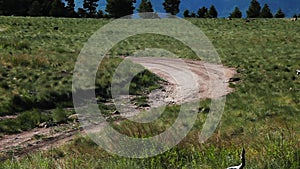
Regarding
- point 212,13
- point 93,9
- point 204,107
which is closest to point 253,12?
point 212,13

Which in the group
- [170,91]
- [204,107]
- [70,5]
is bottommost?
[204,107]

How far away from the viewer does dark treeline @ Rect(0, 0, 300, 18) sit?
6962 centimetres

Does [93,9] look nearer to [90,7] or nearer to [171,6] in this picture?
[90,7]

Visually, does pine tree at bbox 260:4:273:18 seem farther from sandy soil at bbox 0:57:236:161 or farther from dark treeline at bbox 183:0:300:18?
sandy soil at bbox 0:57:236:161

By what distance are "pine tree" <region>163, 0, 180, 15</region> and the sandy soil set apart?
62391 millimetres

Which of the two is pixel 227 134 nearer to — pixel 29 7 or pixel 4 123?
pixel 4 123

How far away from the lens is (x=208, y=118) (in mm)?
11648

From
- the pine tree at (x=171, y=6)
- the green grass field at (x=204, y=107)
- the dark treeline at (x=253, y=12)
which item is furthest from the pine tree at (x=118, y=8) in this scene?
the green grass field at (x=204, y=107)

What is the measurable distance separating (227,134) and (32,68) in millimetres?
10376

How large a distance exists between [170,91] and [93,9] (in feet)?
226

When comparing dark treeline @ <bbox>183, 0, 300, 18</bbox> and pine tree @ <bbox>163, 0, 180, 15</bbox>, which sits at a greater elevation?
pine tree @ <bbox>163, 0, 180, 15</bbox>

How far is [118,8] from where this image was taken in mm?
75562

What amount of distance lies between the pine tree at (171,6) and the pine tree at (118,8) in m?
12.3

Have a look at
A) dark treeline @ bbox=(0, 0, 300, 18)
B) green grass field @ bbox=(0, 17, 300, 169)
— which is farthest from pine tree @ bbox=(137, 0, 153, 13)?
green grass field @ bbox=(0, 17, 300, 169)
